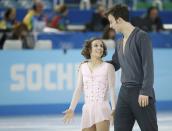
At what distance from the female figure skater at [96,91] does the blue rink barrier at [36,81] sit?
19.0 ft

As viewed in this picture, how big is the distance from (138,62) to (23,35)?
9040 millimetres

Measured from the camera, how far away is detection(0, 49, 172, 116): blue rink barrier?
12.8 meters

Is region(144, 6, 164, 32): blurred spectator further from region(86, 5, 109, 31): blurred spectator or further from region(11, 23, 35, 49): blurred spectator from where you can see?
region(11, 23, 35, 49): blurred spectator

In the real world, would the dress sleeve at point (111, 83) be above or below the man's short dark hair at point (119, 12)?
below

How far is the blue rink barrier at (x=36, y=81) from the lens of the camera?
12836 millimetres

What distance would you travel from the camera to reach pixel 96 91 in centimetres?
705

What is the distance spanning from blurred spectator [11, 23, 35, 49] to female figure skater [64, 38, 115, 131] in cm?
776

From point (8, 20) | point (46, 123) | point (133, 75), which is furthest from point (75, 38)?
point (133, 75)

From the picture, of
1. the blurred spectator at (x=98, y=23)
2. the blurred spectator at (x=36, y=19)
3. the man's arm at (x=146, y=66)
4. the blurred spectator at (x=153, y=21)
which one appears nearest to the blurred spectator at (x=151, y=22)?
the blurred spectator at (x=153, y=21)

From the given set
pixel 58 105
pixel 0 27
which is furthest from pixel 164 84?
pixel 0 27

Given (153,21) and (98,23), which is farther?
(98,23)

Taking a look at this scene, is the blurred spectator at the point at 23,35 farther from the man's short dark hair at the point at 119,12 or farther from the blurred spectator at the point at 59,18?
the man's short dark hair at the point at 119,12

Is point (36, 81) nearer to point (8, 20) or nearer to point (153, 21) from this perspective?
point (8, 20)

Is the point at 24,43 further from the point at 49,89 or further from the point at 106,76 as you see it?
the point at 106,76
